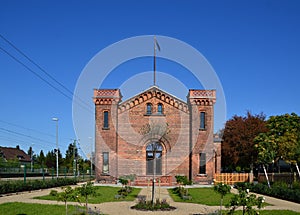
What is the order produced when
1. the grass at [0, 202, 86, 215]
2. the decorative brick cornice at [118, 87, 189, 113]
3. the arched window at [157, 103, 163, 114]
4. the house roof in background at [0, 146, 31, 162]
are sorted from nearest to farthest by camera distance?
the grass at [0, 202, 86, 215] → the decorative brick cornice at [118, 87, 189, 113] → the arched window at [157, 103, 163, 114] → the house roof in background at [0, 146, 31, 162]

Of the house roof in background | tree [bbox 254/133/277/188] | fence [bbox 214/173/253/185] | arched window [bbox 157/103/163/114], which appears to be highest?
arched window [bbox 157/103/163/114]

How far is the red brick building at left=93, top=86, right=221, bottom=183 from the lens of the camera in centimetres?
3703

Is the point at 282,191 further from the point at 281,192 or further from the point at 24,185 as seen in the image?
the point at 24,185

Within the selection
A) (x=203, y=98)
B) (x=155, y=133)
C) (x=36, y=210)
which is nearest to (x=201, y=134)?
(x=203, y=98)

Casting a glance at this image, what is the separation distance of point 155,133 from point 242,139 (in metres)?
16.8

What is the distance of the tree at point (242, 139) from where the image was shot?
4744cm

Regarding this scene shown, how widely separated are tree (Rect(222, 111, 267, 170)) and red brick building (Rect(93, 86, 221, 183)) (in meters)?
11.0

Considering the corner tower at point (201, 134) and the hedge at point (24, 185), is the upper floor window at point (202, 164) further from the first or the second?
the hedge at point (24, 185)

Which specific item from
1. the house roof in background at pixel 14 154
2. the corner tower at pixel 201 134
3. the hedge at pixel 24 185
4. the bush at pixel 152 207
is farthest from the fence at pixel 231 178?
the house roof in background at pixel 14 154

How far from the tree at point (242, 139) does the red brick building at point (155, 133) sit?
36.2ft

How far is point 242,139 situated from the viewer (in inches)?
1891

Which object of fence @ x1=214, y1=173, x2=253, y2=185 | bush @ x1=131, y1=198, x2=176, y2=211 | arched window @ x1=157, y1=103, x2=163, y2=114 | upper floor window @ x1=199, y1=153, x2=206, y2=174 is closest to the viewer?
bush @ x1=131, y1=198, x2=176, y2=211

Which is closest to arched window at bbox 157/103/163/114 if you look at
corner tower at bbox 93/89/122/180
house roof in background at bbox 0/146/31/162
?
corner tower at bbox 93/89/122/180

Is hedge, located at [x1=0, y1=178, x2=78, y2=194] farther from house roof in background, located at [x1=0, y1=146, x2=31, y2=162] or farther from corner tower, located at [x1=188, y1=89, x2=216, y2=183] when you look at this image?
house roof in background, located at [x1=0, y1=146, x2=31, y2=162]
